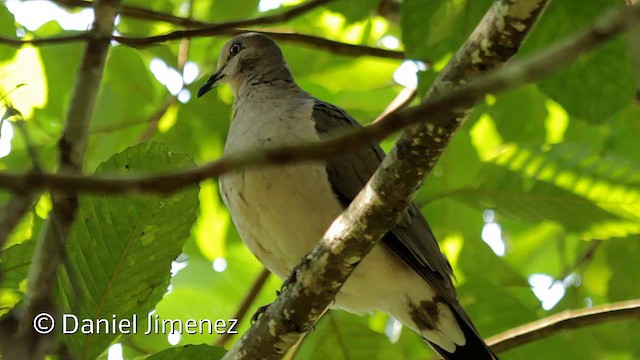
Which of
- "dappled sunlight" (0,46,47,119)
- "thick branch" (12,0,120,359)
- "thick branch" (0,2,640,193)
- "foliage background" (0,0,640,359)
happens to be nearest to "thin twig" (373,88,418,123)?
"foliage background" (0,0,640,359)

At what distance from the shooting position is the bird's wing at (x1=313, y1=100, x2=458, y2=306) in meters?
3.22

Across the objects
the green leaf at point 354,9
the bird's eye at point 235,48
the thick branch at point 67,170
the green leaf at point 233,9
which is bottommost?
the thick branch at point 67,170

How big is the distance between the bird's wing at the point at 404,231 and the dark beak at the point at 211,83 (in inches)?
30.3

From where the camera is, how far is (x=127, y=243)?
263 cm

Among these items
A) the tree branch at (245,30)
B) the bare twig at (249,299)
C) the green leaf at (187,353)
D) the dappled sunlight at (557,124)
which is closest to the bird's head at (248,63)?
the tree branch at (245,30)

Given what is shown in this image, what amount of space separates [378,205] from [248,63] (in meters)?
2.25

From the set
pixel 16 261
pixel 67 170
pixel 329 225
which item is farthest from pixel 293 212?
pixel 67 170

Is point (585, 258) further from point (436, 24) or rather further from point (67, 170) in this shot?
point (67, 170)

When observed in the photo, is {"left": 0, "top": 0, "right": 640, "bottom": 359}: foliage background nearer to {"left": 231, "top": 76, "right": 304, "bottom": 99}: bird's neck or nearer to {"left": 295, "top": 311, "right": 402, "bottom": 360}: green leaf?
{"left": 295, "top": 311, "right": 402, "bottom": 360}: green leaf

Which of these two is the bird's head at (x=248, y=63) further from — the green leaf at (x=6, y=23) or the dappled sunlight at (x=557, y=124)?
the dappled sunlight at (x=557, y=124)

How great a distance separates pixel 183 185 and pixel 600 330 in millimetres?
3261

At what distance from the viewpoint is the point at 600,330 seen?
3861 millimetres

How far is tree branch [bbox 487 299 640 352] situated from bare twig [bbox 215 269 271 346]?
1181mm

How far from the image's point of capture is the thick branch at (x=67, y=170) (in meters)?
1.54
